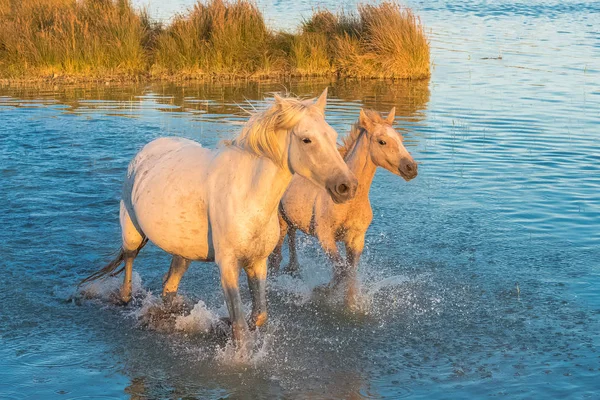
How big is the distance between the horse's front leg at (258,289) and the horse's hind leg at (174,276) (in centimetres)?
109

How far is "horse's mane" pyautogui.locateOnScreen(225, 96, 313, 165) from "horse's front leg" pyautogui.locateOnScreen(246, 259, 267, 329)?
886 mm

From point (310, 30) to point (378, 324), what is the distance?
638 inches

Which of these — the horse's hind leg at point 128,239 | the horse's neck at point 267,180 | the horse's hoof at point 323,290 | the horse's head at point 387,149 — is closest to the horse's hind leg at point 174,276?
the horse's hind leg at point 128,239

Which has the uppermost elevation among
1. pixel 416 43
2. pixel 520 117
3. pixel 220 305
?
pixel 416 43

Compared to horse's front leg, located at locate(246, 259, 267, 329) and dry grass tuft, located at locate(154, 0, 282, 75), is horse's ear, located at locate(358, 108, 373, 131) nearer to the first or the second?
horse's front leg, located at locate(246, 259, 267, 329)

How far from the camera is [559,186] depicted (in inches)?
456

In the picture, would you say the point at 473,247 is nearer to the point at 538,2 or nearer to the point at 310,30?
the point at 310,30

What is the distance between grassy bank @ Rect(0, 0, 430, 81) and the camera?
66.3 ft

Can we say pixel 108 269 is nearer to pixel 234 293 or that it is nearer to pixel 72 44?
pixel 234 293

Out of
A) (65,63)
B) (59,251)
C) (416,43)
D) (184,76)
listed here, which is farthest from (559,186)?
(65,63)

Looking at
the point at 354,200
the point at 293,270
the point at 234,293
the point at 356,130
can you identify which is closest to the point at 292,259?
the point at 293,270

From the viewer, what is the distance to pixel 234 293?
5.93 meters

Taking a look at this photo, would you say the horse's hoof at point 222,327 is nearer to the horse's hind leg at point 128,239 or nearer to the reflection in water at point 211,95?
the horse's hind leg at point 128,239

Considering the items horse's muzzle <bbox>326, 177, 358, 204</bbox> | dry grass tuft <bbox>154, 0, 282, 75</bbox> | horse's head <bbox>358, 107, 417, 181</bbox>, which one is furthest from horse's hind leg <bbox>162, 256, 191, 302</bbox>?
dry grass tuft <bbox>154, 0, 282, 75</bbox>
